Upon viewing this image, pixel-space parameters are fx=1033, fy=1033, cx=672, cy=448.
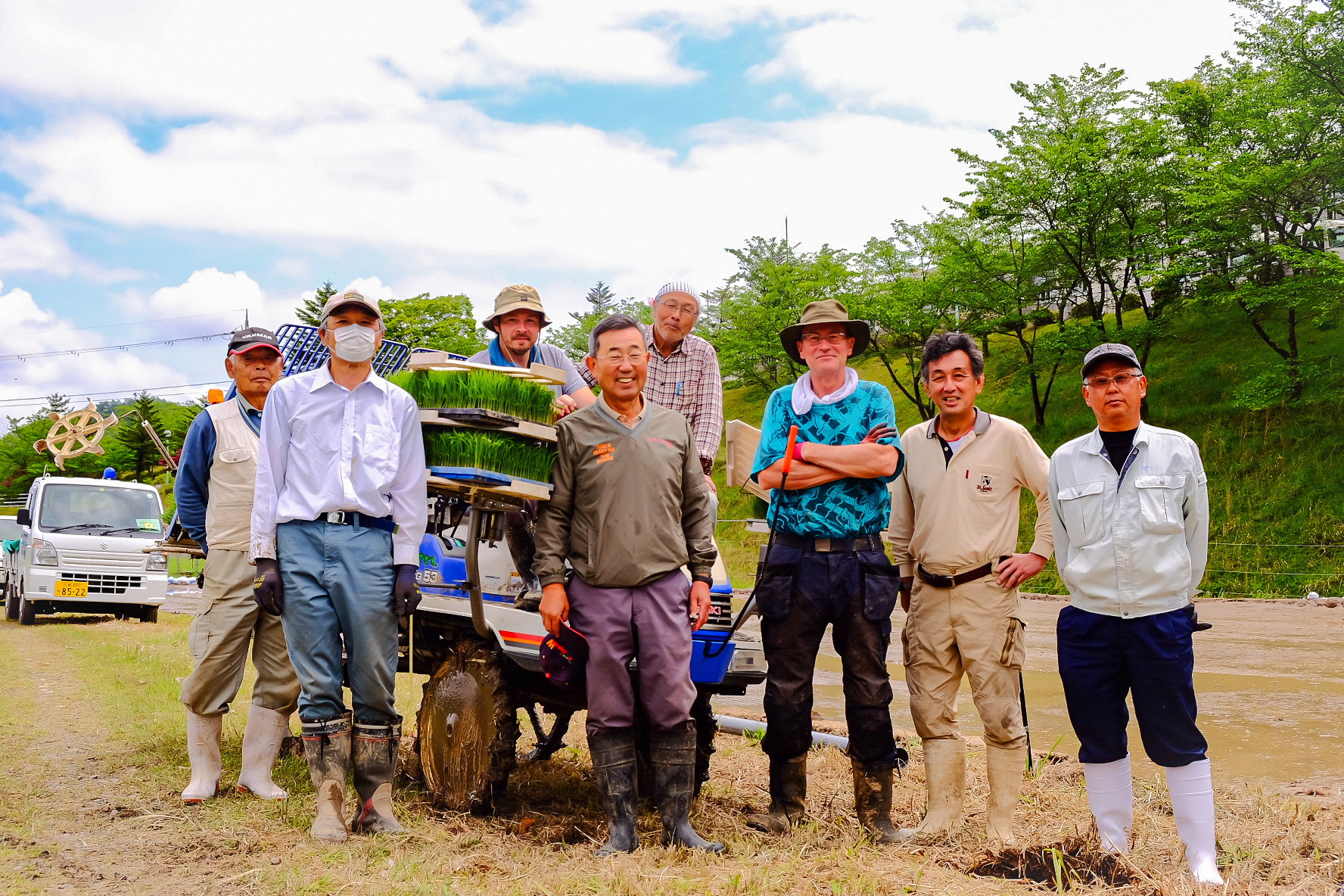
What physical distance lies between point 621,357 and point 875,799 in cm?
226

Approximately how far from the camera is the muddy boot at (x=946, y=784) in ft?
15.3

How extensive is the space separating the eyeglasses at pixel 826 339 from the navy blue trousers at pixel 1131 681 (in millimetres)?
1560

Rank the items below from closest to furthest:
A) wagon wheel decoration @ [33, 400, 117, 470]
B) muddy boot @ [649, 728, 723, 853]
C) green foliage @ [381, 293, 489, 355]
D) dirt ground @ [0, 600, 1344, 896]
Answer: dirt ground @ [0, 600, 1344, 896]
muddy boot @ [649, 728, 723, 853]
wagon wheel decoration @ [33, 400, 117, 470]
green foliage @ [381, 293, 489, 355]

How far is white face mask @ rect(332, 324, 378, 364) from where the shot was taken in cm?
451

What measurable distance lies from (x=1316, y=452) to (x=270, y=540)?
887 inches

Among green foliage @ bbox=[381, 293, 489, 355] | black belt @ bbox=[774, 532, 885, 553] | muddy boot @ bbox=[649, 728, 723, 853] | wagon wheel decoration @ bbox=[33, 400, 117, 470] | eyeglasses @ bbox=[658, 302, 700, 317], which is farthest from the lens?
green foliage @ bbox=[381, 293, 489, 355]

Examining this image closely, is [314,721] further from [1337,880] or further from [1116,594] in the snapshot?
[1337,880]

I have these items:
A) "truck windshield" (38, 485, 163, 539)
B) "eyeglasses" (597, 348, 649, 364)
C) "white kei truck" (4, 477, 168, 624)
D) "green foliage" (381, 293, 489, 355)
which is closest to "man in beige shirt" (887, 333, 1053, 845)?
"eyeglasses" (597, 348, 649, 364)

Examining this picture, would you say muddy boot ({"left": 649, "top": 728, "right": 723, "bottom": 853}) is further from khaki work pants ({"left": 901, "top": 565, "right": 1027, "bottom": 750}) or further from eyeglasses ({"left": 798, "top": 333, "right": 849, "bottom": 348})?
eyeglasses ({"left": 798, "top": 333, "right": 849, "bottom": 348})

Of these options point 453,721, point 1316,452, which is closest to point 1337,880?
point 453,721

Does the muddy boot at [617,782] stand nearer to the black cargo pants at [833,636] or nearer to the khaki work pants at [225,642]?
the black cargo pants at [833,636]

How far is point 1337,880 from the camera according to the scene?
3.97 metres

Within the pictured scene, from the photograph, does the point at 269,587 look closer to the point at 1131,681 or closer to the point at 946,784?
the point at 946,784

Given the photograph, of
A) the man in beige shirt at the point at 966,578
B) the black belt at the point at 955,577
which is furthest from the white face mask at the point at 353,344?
the black belt at the point at 955,577
